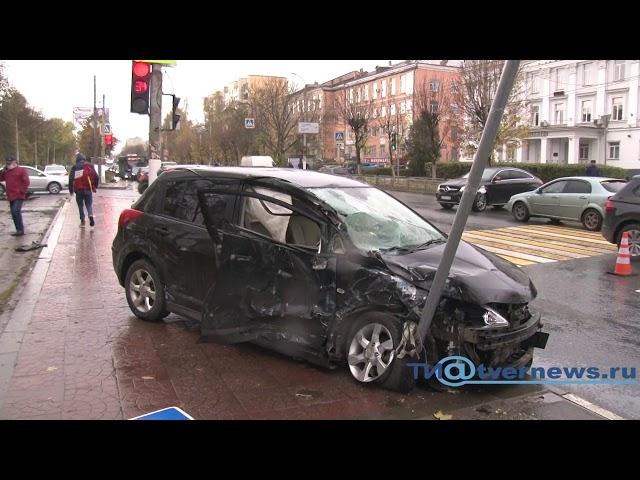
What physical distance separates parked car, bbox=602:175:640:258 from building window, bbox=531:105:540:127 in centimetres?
5195

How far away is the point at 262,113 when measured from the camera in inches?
2062

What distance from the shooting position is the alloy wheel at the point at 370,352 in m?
4.45

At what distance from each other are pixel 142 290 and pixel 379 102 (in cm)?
6526

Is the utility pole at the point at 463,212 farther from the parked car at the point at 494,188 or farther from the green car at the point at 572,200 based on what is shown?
the parked car at the point at 494,188

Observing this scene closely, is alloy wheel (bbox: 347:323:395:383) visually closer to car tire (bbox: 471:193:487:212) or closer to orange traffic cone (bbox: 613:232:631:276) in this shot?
orange traffic cone (bbox: 613:232:631:276)

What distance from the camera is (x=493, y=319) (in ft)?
14.0

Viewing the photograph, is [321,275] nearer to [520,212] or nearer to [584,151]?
[520,212]

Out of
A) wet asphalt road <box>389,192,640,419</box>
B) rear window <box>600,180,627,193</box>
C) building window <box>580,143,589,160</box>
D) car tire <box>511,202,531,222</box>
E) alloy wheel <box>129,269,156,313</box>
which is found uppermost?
building window <box>580,143,589,160</box>

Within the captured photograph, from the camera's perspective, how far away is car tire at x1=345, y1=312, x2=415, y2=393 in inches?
171

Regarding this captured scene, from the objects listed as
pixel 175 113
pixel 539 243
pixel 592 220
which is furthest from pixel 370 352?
pixel 592 220

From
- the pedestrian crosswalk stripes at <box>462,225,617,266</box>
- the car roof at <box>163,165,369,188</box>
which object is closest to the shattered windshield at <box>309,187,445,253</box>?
the car roof at <box>163,165,369,188</box>
